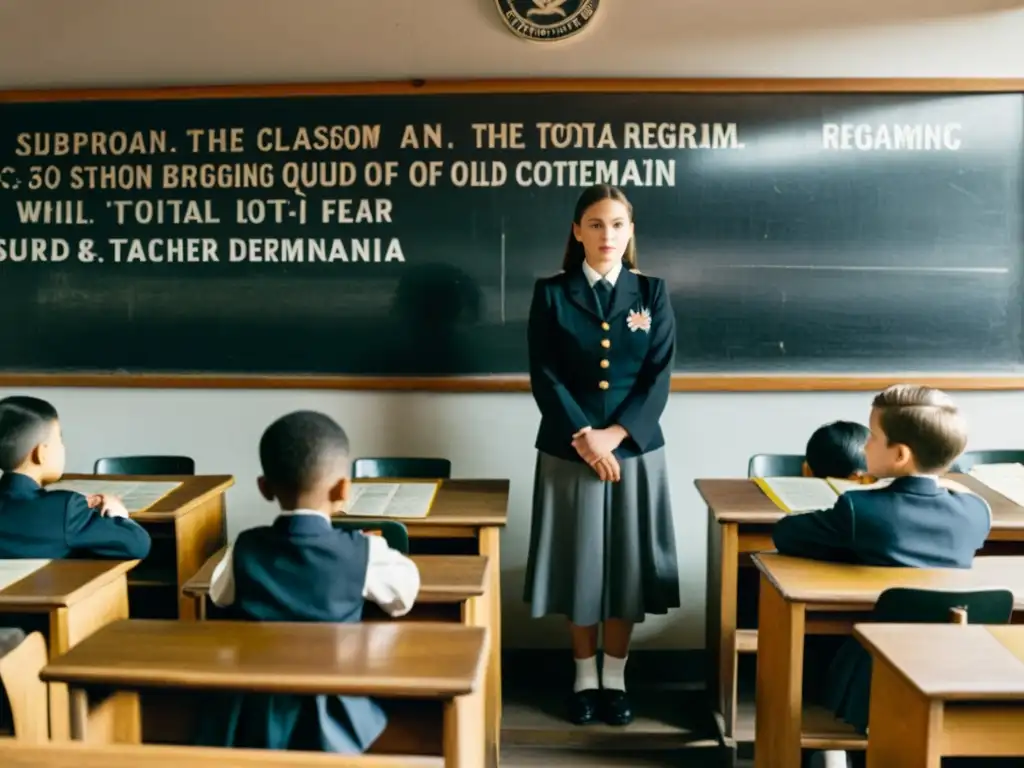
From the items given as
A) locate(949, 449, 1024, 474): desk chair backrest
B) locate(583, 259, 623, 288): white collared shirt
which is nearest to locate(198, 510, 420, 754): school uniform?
locate(583, 259, 623, 288): white collared shirt

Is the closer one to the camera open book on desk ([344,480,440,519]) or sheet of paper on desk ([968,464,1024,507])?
open book on desk ([344,480,440,519])

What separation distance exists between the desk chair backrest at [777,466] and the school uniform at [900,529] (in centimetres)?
103

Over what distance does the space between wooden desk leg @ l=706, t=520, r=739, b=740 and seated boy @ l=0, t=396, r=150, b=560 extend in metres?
1.53

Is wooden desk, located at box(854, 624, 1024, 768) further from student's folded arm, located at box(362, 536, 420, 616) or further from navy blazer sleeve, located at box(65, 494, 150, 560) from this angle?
navy blazer sleeve, located at box(65, 494, 150, 560)

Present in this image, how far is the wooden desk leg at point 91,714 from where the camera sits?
1.68m

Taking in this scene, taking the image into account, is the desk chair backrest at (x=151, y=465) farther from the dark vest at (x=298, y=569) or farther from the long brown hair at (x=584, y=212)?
the dark vest at (x=298, y=569)

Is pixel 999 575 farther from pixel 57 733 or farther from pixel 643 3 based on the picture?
pixel 643 3

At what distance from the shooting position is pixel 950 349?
3.42 metres

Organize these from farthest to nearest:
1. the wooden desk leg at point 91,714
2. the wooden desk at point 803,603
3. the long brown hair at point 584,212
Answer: the long brown hair at point 584,212, the wooden desk at point 803,603, the wooden desk leg at point 91,714

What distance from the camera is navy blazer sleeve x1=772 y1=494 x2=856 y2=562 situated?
1979 mm

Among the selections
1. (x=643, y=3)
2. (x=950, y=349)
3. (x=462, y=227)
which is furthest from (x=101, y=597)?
(x=950, y=349)

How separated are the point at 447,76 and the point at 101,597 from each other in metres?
2.24

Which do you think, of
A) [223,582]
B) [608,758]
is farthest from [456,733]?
[608,758]

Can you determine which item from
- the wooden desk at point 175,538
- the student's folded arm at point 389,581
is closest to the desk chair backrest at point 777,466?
the student's folded arm at point 389,581
